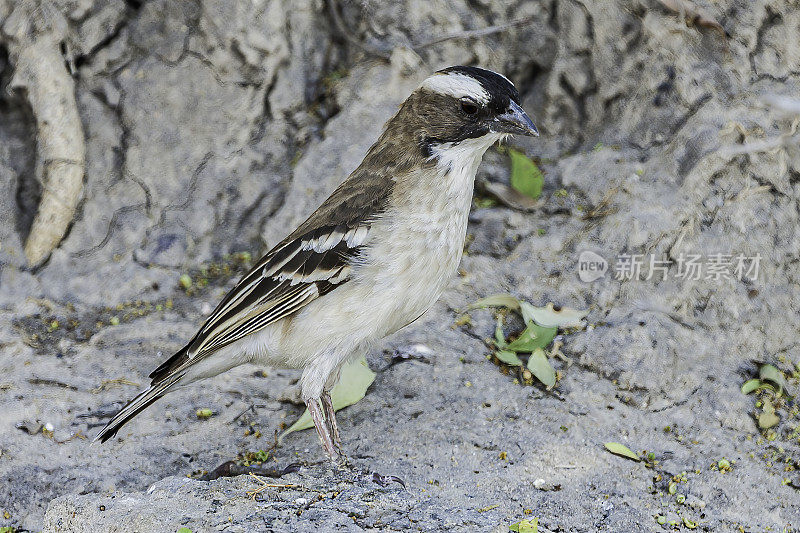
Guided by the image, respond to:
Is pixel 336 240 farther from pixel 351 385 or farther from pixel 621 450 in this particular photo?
pixel 621 450

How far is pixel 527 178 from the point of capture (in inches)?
254

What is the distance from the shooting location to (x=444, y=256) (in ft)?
14.4

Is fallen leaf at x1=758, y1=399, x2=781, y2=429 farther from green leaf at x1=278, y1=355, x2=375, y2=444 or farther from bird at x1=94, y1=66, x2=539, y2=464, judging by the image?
green leaf at x1=278, y1=355, x2=375, y2=444

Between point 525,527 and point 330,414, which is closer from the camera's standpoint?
point 525,527

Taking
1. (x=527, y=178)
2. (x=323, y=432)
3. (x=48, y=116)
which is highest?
(x=48, y=116)

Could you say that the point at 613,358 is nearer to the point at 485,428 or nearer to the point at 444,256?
the point at 485,428

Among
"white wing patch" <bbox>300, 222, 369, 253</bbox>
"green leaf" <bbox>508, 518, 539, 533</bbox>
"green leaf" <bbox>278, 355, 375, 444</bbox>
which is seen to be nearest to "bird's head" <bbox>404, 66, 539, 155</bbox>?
"white wing patch" <bbox>300, 222, 369, 253</bbox>

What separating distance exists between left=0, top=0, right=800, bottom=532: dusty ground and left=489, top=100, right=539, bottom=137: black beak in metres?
1.67

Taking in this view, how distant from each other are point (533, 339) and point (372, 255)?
4.93ft

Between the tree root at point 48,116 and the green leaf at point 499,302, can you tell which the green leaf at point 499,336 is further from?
the tree root at point 48,116

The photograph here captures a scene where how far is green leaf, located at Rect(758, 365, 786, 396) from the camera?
5.11 m

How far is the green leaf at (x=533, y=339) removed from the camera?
5379mm

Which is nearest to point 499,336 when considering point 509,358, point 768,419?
point 509,358

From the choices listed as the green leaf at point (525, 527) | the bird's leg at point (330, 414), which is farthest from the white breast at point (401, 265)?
the green leaf at point (525, 527)
